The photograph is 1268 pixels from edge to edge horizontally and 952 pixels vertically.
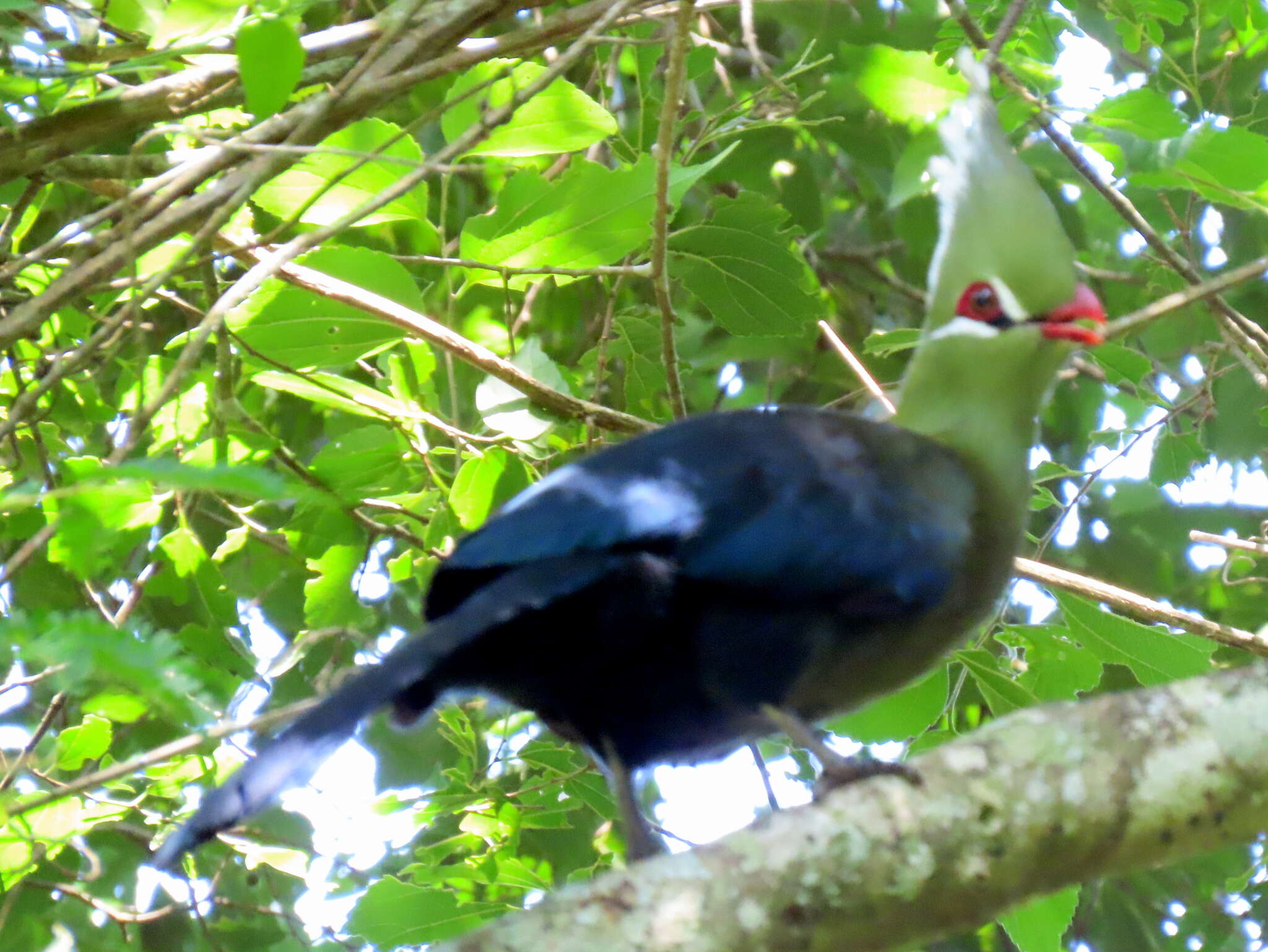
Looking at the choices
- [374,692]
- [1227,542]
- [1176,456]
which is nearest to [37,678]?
[374,692]

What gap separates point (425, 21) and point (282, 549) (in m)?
1.20

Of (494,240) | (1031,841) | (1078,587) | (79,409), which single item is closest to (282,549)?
(79,409)

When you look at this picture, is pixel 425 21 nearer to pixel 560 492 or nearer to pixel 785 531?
pixel 560 492

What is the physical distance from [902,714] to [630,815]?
0.66m

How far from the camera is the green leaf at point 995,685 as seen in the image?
2529 mm

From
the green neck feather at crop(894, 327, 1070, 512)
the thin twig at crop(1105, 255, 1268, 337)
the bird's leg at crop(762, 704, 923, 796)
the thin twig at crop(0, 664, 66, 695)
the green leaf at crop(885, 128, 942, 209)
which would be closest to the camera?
the thin twig at crop(0, 664, 66, 695)

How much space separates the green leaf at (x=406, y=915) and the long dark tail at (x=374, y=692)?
611mm

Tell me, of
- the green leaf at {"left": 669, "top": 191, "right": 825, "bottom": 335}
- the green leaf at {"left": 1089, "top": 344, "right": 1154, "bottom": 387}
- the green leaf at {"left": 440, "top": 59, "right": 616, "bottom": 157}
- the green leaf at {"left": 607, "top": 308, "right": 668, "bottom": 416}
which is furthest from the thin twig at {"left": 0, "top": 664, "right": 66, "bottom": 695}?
the green leaf at {"left": 1089, "top": 344, "right": 1154, "bottom": 387}

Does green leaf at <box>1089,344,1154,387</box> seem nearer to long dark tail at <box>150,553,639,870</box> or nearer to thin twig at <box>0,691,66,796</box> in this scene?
long dark tail at <box>150,553,639,870</box>

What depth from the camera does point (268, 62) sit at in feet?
5.73

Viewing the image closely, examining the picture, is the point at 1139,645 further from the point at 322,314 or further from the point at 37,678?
the point at 37,678

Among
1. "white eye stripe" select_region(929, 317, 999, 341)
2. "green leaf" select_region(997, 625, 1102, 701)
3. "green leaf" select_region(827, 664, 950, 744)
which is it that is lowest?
"green leaf" select_region(997, 625, 1102, 701)

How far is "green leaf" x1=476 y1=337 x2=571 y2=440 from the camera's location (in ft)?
8.76

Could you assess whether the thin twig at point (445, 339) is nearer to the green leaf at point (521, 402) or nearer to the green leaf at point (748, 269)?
the green leaf at point (521, 402)
